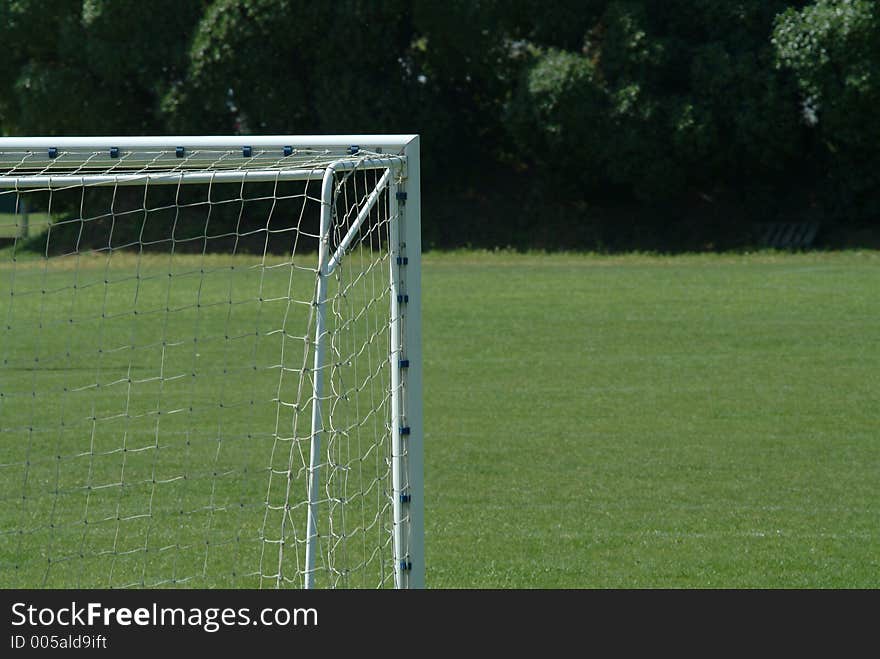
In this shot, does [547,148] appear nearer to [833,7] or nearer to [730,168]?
[730,168]

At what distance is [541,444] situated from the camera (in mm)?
9570

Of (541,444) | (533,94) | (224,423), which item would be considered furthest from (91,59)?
(541,444)

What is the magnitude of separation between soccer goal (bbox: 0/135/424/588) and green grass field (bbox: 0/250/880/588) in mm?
41

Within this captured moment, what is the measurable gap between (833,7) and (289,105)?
1212 cm

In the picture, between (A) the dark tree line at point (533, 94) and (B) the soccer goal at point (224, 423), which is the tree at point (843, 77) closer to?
(A) the dark tree line at point (533, 94)

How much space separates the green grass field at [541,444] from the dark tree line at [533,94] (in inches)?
307

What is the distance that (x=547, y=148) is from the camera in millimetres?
27672

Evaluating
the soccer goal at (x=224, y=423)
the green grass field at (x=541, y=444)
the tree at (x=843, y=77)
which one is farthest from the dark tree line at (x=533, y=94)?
the soccer goal at (x=224, y=423)

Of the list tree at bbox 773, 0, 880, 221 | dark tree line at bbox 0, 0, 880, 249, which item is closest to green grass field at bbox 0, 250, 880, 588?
tree at bbox 773, 0, 880, 221

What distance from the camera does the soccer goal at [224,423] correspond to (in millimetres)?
5102

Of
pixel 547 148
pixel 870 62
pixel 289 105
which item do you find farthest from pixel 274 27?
pixel 870 62

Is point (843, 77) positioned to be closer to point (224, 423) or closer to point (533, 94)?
point (533, 94)

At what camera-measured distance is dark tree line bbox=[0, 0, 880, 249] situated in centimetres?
2570

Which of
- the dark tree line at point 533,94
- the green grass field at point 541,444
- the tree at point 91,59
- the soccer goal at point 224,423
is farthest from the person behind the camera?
the tree at point 91,59
